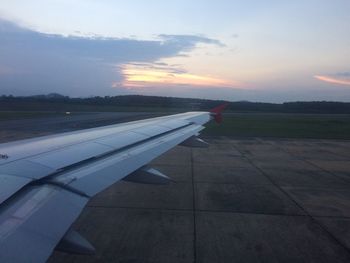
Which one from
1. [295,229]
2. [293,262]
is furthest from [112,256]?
[295,229]

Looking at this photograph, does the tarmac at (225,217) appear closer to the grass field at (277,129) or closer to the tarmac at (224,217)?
the tarmac at (224,217)

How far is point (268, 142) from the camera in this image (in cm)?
1970

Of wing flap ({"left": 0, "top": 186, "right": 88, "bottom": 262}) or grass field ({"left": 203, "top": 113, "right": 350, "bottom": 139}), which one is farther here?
grass field ({"left": 203, "top": 113, "right": 350, "bottom": 139})

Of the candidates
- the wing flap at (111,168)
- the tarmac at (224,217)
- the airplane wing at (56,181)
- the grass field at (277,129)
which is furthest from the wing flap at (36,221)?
the grass field at (277,129)

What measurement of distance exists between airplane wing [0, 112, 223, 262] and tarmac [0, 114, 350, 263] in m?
1.48

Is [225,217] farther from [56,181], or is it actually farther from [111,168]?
[56,181]

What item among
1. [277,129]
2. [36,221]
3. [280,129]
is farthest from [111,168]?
[280,129]

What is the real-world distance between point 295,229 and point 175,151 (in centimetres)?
916

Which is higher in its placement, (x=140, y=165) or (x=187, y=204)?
(x=140, y=165)

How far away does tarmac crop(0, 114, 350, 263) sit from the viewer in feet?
18.1

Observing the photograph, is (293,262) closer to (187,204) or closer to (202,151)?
(187,204)

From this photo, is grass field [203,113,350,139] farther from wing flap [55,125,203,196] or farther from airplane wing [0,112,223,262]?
airplane wing [0,112,223,262]

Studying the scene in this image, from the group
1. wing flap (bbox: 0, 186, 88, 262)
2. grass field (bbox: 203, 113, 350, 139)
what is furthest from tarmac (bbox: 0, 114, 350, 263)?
grass field (bbox: 203, 113, 350, 139)

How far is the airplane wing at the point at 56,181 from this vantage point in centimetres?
233
